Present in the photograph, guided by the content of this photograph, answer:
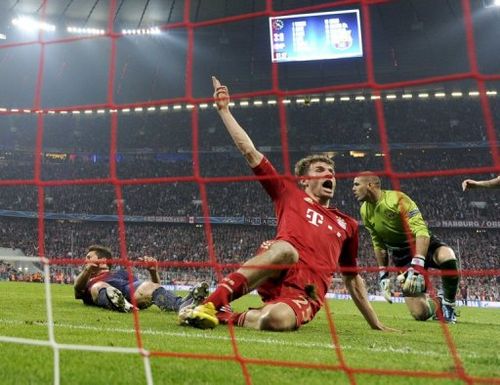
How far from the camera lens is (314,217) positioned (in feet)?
16.1

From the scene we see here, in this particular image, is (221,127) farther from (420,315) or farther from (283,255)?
(283,255)

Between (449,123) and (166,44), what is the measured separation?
17.2 metres

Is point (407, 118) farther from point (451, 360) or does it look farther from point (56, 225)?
point (451, 360)

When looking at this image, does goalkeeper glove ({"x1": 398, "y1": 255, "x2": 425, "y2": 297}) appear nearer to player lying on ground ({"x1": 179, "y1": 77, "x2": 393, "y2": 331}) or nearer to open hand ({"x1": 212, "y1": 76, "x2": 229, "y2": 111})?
player lying on ground ({"x1": 179, "y1": 77, "x2": 393, "y2": 331})

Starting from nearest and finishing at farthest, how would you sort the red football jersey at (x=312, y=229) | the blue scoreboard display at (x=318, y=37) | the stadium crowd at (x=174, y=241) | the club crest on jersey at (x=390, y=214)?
the red football jersey at (x=312, y=229) < the club crest on jersey at (x=390, y=214) < the blue scoreboard display at (x=318, y=37) < the stadium crowd at (x=174, y=241)

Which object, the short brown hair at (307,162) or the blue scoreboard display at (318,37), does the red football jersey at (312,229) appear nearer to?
the short brown hair at (307,162)

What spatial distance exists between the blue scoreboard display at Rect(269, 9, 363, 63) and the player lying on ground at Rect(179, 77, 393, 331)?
17599 millimetres

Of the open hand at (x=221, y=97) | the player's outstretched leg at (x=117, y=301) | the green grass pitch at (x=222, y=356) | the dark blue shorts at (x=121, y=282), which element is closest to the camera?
the green grass pitch at (x=222, y=356)

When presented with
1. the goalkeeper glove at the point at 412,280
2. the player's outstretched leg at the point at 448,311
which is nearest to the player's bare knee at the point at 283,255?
the goalkeeper glove at the point at 412,280

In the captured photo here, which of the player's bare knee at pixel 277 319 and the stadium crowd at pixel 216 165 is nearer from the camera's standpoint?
the player's bare knee at pixel 277 319

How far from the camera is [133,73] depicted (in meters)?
33.2

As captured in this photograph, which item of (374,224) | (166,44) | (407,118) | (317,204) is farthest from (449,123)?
(317,204)

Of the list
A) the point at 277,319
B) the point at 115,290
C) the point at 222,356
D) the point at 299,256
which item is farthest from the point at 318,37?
the point at 222,356

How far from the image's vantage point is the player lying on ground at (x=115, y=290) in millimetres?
6406
